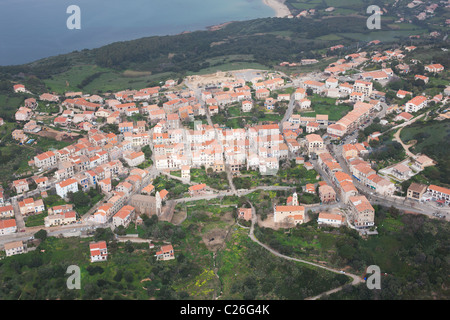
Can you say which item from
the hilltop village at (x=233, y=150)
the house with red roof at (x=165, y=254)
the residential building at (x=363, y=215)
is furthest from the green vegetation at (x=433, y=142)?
the house with red roof at (x=165, y=254)

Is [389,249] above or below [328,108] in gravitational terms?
below

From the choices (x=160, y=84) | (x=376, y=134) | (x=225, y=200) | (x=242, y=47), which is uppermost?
(x=242, y=47)

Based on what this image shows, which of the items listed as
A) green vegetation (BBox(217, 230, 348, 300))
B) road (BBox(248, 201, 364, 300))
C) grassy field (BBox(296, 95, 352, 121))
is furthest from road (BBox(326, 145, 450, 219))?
grassy field (BBox(296, 95, 352, 121))

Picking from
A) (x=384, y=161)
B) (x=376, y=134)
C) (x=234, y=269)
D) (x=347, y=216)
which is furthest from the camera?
(x=376, y=134)

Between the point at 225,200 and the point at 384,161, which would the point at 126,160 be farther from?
the point at 384,161

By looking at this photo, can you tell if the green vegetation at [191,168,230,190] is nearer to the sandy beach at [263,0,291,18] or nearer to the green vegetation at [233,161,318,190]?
the green vegetation at [233,161,318,190]

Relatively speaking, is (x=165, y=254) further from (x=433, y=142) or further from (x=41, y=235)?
(x=433, y=142)

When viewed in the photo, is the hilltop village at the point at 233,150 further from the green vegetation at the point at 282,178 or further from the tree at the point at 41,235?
the tree at the point at 41,235

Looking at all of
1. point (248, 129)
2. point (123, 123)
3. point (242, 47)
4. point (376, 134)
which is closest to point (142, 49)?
point (242, 47)

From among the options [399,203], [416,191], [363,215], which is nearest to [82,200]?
[363,215]
